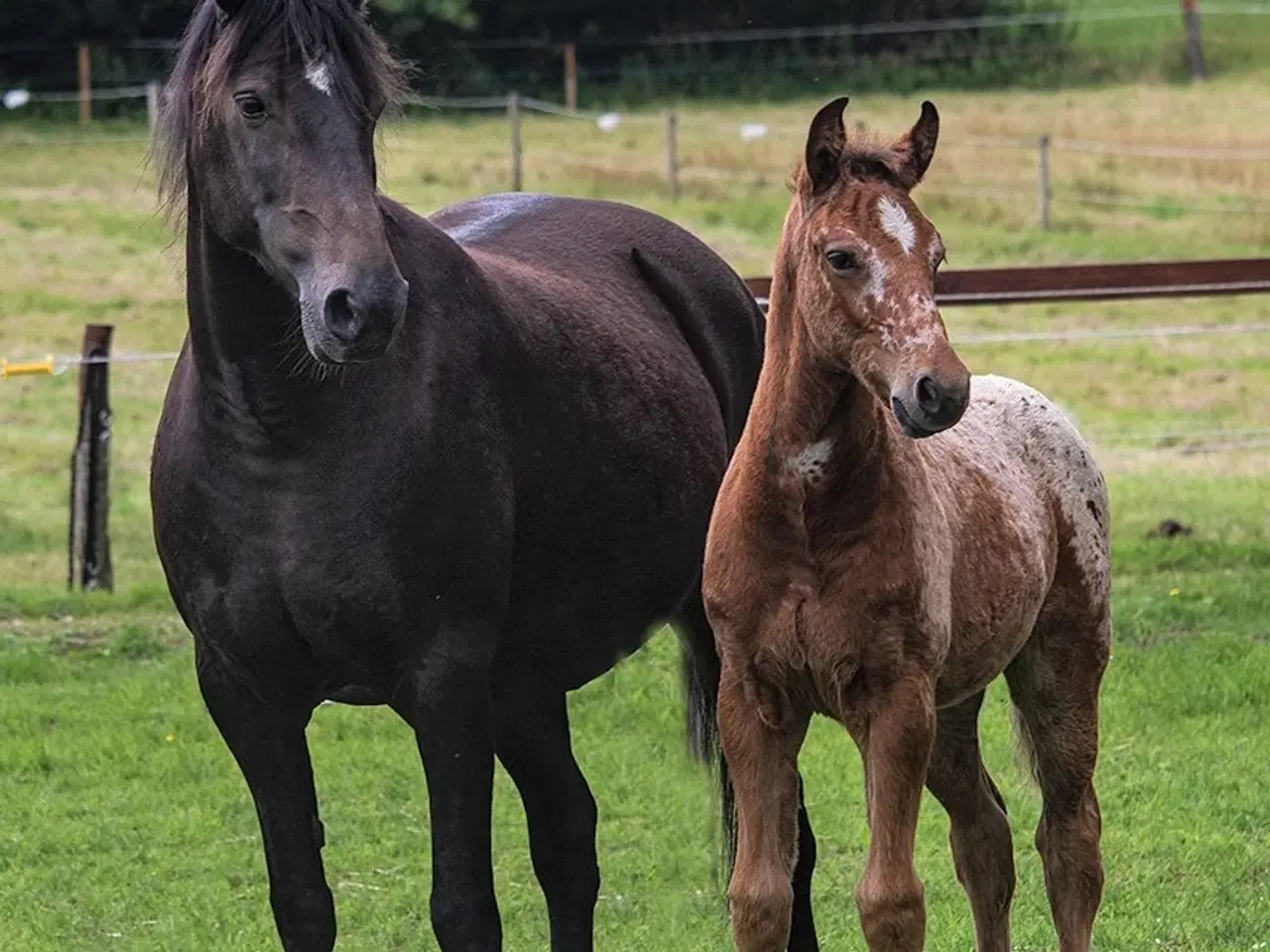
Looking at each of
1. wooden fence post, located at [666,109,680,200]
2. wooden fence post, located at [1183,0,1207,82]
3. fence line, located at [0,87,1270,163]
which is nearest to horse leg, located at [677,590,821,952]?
fence line, located at [0,87,1270,163]

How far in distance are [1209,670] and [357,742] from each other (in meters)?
3.12

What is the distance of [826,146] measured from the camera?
3.69m

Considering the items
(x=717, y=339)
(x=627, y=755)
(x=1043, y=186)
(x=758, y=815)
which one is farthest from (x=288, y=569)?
(x=1043, y=186)

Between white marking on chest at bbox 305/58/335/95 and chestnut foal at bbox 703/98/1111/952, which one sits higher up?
white marking on chest at bbox 305/58/335/95

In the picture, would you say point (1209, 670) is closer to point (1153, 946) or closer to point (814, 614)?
point (1153, 946)

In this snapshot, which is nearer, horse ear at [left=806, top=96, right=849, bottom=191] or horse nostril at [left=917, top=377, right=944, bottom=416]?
horse nostril at [left=917, top=377, right=944, bottom=416]

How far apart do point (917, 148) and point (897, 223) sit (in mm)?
252

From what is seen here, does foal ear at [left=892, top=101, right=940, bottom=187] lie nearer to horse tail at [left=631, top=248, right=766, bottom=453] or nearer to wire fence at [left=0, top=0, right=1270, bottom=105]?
horse tail at [left=631, top=248, right=766, bottom=453]

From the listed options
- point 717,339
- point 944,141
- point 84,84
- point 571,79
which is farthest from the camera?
point 571,79

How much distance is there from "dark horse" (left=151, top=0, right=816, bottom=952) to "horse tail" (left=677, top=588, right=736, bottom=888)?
0.57 metres

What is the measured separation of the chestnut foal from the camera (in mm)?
3623

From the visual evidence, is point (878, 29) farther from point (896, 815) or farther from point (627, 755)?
point (896, 815)

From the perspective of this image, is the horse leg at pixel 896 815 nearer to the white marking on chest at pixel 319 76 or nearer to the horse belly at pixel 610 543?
the horse belly at pixel 610 543

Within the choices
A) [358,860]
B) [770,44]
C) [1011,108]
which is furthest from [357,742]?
[770,44]
